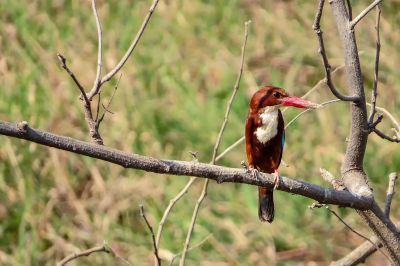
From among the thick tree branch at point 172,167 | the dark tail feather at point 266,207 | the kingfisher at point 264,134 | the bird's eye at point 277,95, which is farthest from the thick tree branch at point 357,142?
the dark tail feather at point 266,207

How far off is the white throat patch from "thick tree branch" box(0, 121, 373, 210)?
89cm

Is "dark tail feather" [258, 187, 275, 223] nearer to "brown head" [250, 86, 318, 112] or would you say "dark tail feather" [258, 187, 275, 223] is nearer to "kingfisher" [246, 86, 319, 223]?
"kingfisher" [246, 86, 319, 223]

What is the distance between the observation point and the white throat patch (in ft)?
8.54

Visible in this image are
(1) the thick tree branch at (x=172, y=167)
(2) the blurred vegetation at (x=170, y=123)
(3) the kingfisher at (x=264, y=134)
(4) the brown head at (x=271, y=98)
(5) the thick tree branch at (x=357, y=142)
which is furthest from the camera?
(2) the blurred vegetation at (x=170, y=123)

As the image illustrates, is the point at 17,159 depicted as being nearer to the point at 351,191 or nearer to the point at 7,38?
the point at 7,38

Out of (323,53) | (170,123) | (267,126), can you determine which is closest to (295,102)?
(267,126)

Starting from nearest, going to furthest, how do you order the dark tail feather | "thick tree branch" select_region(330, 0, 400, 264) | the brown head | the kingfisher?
"thick tree branch" select_region(330, 0, 400, 264) → the brown head → the kingfisher → the dark tail feather

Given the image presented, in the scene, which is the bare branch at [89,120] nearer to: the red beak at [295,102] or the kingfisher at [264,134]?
the red beak at [295,102]

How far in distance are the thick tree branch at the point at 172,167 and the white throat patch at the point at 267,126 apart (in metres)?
0.89

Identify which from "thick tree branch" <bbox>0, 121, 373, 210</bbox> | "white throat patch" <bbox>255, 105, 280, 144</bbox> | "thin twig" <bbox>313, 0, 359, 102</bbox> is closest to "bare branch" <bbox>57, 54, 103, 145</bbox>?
"thick tree branch" <bbox>0, 121, 373, 210</bbox>

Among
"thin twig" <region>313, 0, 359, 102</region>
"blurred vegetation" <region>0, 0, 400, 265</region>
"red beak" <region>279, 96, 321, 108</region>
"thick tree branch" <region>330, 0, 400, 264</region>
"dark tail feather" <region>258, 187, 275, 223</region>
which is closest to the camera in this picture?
"thin twig" <region>313, 0, 359, 102</region>

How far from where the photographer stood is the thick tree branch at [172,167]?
133 cm

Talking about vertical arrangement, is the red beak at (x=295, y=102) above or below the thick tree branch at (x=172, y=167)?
above

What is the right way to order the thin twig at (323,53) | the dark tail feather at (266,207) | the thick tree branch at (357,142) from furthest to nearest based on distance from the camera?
the dark tail feather at (266,207), the thick tree branch at (357,142), the thin twig at (323,53)
